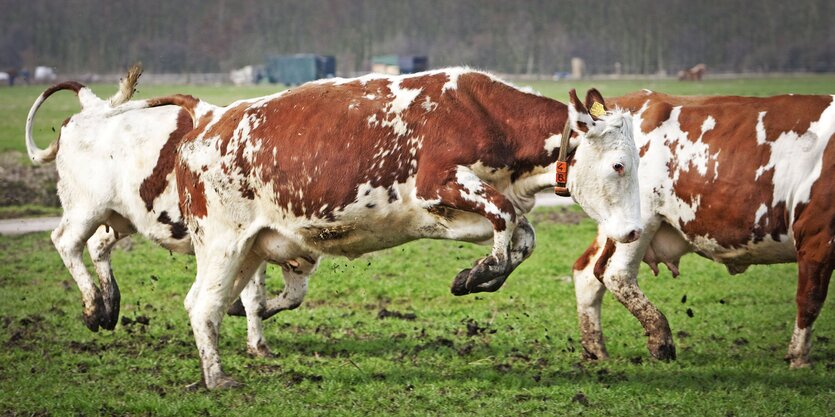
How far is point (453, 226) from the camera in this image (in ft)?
26.3

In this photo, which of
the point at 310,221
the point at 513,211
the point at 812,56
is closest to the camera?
the point at 513,211

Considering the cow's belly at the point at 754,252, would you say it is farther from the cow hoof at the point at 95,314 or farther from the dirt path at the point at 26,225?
the dirt path at the point at 26,225

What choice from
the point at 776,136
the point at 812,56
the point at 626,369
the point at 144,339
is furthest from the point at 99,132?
the point at 812,56

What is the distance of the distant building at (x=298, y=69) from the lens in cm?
7688

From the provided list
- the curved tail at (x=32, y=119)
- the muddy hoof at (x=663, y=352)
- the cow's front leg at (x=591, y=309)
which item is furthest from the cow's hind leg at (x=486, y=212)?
the curved tail at (x=32, y=119)

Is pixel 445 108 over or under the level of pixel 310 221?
over

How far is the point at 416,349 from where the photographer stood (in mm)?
9898

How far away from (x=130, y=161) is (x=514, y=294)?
475 centimetres

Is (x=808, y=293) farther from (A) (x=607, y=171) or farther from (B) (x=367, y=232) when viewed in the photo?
(B) (x=367, y=232)

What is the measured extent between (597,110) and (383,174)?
1.62m

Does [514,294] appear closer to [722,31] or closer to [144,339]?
[144,339]

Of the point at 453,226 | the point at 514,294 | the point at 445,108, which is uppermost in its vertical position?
the point at 445,108

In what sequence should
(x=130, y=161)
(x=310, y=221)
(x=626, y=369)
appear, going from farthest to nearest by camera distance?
(x=130, y=161)
(x=626, y=369)
(x=310, y=221)

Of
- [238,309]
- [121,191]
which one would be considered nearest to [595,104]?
[238,309]
